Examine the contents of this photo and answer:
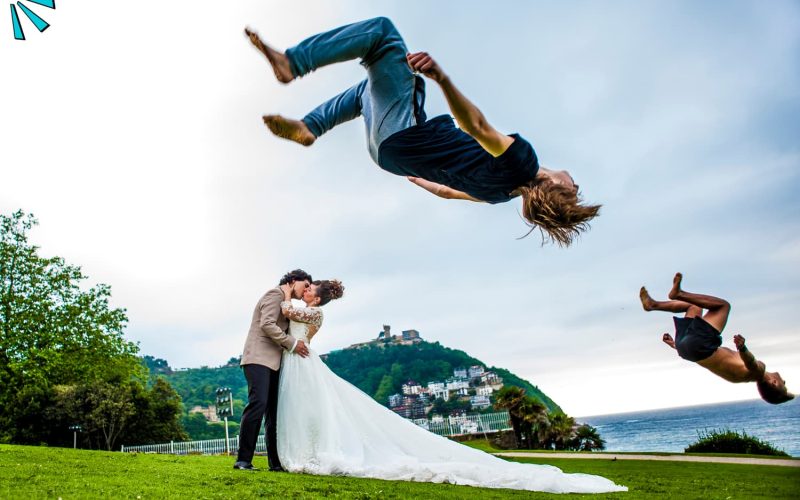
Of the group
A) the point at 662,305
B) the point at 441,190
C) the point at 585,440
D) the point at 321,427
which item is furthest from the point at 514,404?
the point at 441,190

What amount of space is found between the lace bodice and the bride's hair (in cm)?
16

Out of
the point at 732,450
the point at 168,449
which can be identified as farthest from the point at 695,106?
the point at 168,449

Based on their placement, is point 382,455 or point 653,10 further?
point 382,455

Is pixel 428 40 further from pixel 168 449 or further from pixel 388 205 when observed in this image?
pixel 168 449

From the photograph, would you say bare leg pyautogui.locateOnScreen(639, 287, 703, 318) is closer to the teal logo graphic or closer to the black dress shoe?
the black dress shoe

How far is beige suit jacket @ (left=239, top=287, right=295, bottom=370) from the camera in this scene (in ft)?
19.4

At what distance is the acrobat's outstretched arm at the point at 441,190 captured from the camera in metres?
3.60

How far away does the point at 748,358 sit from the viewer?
14.7 feet

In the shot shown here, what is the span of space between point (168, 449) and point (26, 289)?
426 inches

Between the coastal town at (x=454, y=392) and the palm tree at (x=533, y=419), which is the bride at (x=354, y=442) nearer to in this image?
the palm tree at (x=533, y=419)

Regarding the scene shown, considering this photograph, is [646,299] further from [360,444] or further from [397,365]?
[397,365]

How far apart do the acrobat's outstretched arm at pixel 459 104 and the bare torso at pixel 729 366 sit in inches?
127

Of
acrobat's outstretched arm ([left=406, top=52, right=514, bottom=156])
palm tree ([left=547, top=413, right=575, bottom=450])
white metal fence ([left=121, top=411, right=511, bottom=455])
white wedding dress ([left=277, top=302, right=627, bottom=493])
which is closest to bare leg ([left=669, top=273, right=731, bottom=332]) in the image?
white wedding dress ([left=277, top=302, right=627, bottom=493])

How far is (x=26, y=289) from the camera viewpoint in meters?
24.1
